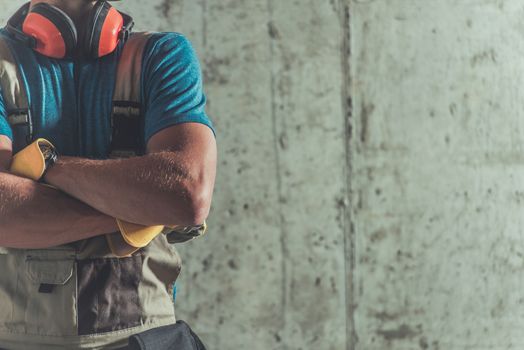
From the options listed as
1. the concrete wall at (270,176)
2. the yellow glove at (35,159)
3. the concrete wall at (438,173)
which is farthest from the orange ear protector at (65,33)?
the concrete wall at (438,173)

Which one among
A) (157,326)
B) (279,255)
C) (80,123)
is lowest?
(279,255)

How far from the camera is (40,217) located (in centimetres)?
162

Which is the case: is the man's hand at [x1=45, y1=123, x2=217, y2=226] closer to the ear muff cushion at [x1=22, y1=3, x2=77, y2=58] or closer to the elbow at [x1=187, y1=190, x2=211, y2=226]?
the elbow at [x1=187, y1=190, x2=211, y2=226]

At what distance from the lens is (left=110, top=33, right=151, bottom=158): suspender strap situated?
179 cm

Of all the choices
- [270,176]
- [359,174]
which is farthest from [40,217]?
[359,174]

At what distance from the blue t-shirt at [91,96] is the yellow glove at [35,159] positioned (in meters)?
0.10

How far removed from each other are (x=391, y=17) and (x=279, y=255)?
116 cm

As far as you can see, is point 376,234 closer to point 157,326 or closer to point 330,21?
point 330,21

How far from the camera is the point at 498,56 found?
3299 mm

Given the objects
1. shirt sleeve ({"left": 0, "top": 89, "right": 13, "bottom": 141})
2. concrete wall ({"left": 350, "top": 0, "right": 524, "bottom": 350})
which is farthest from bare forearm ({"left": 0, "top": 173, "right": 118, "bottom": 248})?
concrete wall ({"left": 350, "top": 0, "right": 524, "bottom": 350})

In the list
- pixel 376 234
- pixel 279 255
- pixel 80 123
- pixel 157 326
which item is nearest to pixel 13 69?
pixel 80 123

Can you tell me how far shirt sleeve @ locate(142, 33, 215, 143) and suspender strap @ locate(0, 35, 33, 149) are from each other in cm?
29

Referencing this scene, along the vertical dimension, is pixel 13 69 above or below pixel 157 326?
above

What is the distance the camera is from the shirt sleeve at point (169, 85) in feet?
5.83
